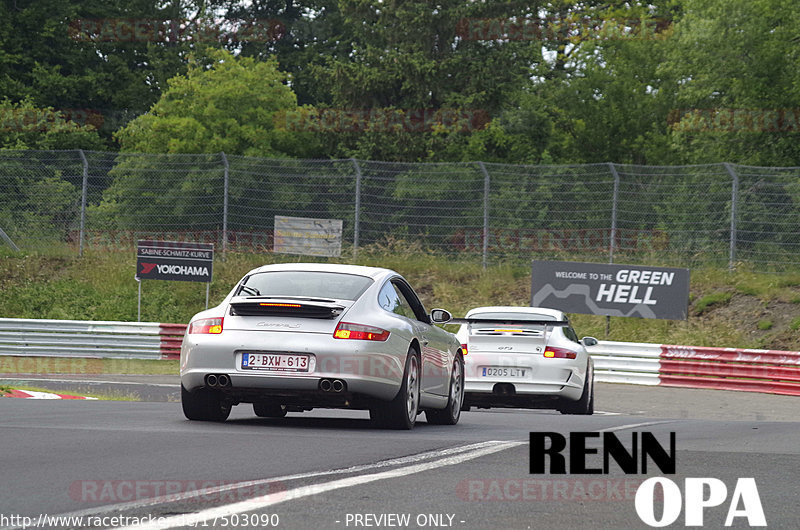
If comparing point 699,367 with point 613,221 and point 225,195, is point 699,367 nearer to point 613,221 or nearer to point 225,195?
point 613,221

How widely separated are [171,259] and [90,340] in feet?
10.4

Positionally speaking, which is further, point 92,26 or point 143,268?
point 92,26

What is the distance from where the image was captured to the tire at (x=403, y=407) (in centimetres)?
1041

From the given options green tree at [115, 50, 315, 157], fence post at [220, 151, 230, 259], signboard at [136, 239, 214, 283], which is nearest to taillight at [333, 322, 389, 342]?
signboard at [136, 239, 214, 283]

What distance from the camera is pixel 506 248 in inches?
1212

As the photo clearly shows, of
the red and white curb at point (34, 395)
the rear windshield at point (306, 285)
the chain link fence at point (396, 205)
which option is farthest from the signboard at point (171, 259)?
the rear windshield at point (306, 285)

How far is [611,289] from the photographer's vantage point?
28.3m

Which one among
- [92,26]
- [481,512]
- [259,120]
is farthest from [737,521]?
[92,26]

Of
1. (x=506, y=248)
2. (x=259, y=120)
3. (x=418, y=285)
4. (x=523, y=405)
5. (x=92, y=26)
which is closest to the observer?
(x=523, y=405)

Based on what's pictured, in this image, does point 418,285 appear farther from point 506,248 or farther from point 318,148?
point 318,148

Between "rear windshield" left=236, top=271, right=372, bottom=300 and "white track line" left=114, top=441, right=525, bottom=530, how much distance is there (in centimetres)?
262

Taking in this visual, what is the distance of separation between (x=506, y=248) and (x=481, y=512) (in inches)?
987

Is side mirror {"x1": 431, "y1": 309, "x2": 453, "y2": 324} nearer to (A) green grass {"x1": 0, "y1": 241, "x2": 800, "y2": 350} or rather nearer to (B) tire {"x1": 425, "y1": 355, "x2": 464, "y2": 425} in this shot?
(B) tire {"x1": 425, "y1": 355, "x2": 464, "y2": 425}

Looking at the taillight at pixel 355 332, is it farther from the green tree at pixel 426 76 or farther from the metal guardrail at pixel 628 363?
the green tree at pixel 426 76
